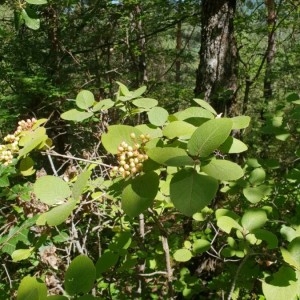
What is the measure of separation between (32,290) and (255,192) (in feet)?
3.37

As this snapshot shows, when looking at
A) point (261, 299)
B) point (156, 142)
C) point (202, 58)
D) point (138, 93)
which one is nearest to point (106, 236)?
point (261, 299)

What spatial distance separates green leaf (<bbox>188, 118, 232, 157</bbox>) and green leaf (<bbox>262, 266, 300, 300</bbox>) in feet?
1.65

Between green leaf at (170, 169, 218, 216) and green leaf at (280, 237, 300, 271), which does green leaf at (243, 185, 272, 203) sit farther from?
green leaf at (170, 169, 218, 216)

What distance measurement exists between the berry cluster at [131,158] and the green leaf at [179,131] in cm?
7

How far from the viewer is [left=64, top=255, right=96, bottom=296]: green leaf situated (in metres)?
0.73

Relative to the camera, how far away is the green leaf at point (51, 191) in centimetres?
88

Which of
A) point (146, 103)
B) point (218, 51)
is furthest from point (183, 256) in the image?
point (218, 51)

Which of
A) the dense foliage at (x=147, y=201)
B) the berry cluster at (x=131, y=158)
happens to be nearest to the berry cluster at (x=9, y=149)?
the dense foliage at (x=147, y=201)

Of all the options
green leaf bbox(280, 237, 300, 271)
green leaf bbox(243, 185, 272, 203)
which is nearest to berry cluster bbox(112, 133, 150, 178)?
green leaf bbox(280, 237, 300, 271)

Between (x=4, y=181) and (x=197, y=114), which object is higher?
(x=197, y=114)

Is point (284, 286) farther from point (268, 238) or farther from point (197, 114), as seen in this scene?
point (197, 114)

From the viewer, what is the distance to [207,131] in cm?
71

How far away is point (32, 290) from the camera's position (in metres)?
0.68

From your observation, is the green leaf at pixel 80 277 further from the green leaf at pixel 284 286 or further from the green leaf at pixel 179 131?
the green leaf at pixel 284 286
